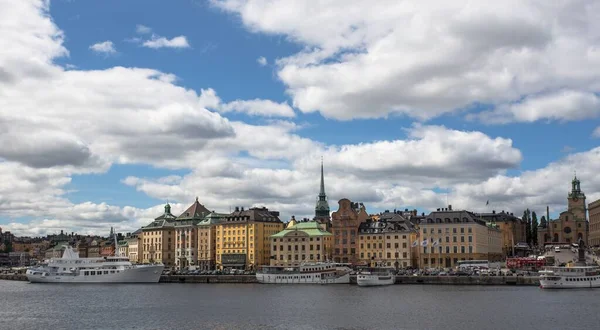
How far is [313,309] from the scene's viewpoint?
94.7 metres

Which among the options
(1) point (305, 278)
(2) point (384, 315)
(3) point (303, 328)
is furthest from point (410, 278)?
(3) point (303, 328)

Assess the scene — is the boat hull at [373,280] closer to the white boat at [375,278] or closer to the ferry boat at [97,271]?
the white boat at [375,278]

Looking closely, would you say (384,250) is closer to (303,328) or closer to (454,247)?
(454,247)

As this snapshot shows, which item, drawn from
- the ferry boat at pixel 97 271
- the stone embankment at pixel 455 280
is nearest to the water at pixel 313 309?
the stone embankment at pixel 455 280

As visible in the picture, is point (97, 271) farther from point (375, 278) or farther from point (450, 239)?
point (450, 239)

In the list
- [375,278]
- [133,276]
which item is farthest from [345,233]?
[133,276]

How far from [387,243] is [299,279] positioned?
1273 inches

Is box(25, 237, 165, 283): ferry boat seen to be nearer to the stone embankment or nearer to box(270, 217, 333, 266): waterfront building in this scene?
the stone embankment

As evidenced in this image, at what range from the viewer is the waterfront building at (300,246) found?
18750cm

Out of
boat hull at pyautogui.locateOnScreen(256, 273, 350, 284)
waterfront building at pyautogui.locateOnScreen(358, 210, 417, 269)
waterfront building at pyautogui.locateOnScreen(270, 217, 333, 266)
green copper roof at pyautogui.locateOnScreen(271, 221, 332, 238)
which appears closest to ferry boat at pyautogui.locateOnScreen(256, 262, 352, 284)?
boat hull at pyautogui.locateOnScreen(256, 273, 350, 284)

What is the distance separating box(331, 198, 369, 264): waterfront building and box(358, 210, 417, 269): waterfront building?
1710 mm

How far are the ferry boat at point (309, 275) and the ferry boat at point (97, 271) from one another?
94.1ft

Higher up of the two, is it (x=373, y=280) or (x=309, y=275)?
(x=309, y=275)

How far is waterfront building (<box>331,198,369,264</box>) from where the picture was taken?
18250cm
